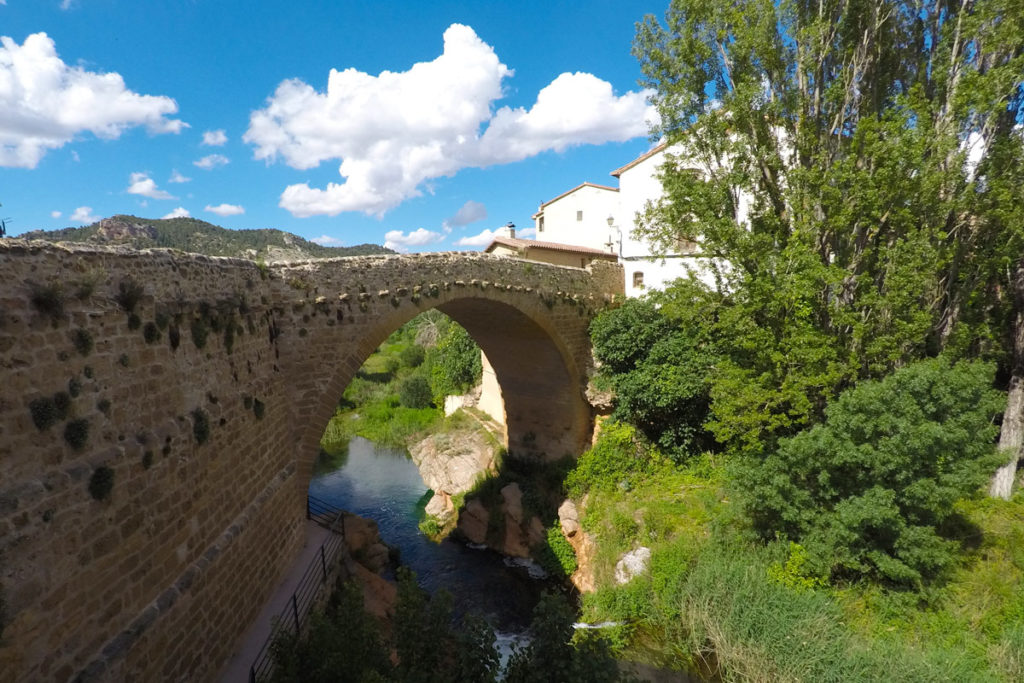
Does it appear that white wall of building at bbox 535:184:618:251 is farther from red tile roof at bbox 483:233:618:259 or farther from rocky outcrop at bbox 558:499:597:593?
rocky outcrop at bbox 558:499:597:593

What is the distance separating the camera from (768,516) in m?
9.47

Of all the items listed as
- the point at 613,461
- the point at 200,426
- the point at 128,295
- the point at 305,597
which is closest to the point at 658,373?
the point at 613,461

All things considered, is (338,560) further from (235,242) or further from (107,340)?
(235,242)

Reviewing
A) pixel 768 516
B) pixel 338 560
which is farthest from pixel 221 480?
pixel 768 516

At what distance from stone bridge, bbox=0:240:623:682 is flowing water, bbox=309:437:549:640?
12.6ft

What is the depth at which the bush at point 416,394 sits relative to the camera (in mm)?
27188

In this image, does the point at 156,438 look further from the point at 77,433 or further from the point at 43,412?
the point at 43,412

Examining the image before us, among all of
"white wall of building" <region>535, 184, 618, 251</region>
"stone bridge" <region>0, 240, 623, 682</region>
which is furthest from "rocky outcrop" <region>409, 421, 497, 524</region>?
"white wall of building" <region>535, 184, 618, 251</region>

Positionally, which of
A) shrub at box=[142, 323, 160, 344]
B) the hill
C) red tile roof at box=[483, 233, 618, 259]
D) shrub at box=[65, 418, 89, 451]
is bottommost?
shrub at box=[65, 418, 89, 451]

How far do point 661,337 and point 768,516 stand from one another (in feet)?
17.8

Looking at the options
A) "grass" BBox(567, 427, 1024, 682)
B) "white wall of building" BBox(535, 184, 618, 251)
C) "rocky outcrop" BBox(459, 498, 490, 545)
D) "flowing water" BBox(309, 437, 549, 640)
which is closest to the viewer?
"grass" BBox(567, 427, 1024, 682)

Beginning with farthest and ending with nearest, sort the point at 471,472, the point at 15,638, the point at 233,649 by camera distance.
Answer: the point at 471,472, the point at 233,649, the point at 15,638

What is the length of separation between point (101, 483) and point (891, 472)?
10.3 metres

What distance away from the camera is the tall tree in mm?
9203
